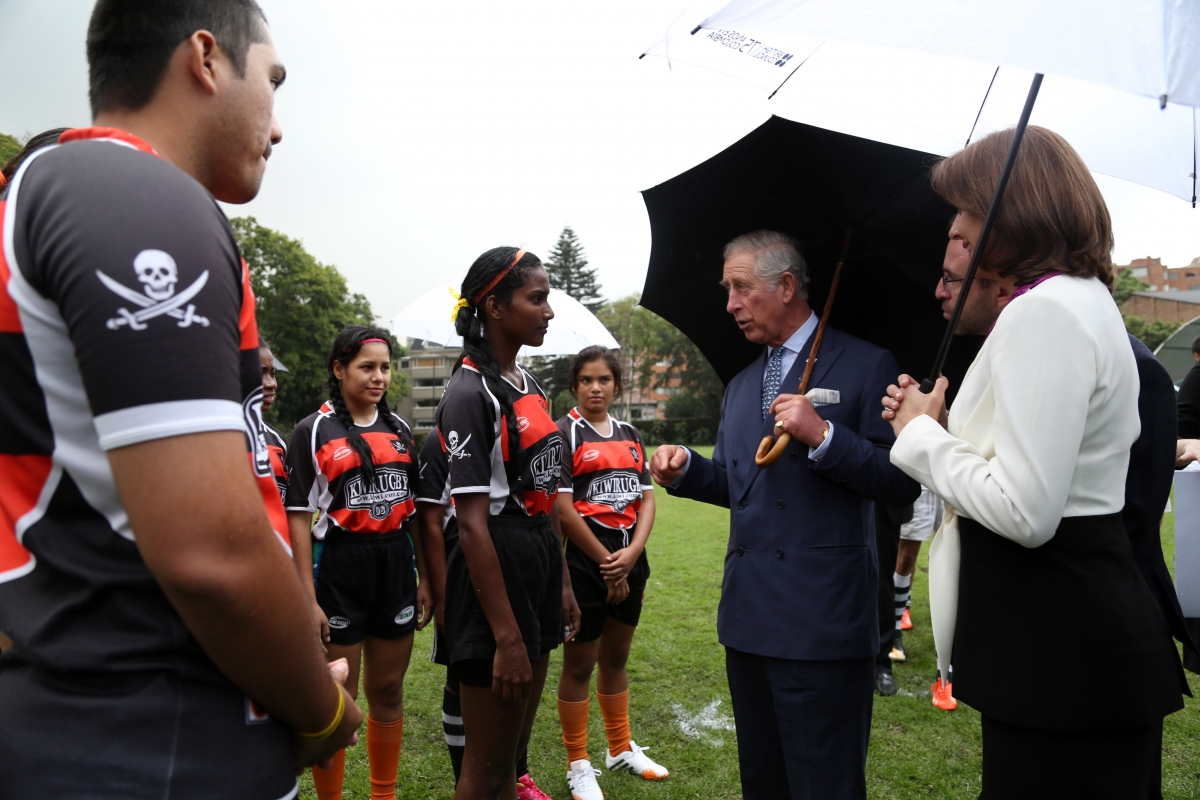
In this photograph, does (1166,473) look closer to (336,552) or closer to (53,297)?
(53,297)

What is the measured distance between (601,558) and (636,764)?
123 cm

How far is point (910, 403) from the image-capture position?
2258 mm

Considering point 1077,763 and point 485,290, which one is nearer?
point 1077,763

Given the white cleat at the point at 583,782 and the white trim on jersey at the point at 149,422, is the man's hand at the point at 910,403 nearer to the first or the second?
the white trim on jersey at the point at 149,422

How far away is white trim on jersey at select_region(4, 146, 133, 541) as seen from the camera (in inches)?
41.0

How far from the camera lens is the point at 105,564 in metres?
1.08

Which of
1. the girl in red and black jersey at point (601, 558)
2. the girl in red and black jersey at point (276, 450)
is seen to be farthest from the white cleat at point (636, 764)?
the girl in red and black jersey at point (276, 450)

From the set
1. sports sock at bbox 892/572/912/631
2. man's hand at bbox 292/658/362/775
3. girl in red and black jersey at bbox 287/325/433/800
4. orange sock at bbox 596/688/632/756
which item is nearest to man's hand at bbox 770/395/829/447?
man's hand at bbox 292/658/362/775

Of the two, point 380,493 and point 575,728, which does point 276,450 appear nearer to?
point 380,493

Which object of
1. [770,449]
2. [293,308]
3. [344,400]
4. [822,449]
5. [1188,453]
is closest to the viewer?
[822,449]

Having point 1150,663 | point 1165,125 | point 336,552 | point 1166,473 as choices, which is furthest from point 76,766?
point 1165,125

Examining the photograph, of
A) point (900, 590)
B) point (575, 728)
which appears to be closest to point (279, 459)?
point (575, 728)

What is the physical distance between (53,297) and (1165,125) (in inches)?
126

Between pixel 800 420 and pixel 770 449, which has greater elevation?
pixel 800 420
